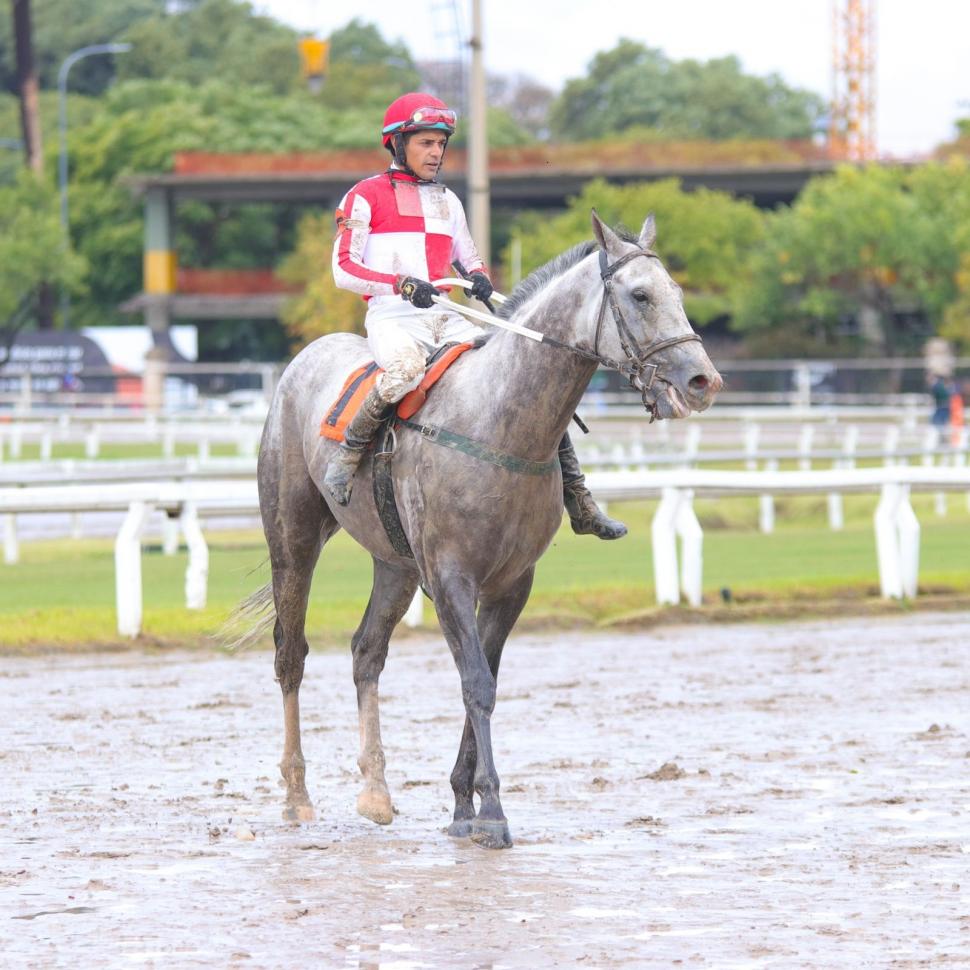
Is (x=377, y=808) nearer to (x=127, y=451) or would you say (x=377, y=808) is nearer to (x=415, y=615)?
(x=415, y=615)

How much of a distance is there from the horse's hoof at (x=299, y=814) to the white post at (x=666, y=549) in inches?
286

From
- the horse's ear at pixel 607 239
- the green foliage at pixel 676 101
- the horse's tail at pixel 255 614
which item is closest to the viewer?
the horse's ear at pixel 607 239

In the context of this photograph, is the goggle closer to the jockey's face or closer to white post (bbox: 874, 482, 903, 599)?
the jockey's face

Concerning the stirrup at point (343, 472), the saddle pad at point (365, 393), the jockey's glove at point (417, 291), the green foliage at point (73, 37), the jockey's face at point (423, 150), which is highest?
the green foliage at point (73, 37)

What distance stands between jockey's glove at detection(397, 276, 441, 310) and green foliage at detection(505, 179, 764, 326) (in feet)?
163

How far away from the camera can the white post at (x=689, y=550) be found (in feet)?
49.7

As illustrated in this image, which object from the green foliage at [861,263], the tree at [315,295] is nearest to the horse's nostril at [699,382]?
the tree at [315,295]

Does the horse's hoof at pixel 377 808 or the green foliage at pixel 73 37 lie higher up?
the green foliage at pixel 73 37

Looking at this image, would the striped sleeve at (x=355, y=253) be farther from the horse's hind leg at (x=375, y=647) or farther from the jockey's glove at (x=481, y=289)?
the horse's hind leg at (x=375, y=647)

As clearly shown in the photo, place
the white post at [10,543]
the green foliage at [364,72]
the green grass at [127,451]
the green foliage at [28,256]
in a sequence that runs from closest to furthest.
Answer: the white post at [10,543] < the green grass at [127,451] < the green foliage at [28,256] < the green foliage at [364,72]

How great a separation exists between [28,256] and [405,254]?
52.8 meters

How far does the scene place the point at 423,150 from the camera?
828cm

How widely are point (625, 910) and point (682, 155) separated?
188 ft

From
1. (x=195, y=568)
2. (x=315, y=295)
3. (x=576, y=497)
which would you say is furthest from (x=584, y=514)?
(x=315, y=295)
